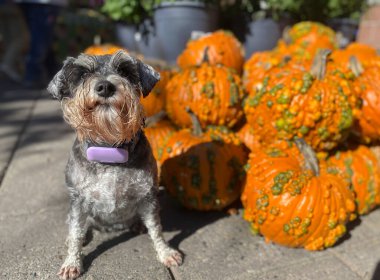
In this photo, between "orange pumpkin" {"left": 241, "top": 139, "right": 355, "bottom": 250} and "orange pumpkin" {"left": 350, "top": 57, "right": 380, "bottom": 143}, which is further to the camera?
"orange pumpkin" {"left": 350, "top": 57, "right": 380, "bottom": 143}

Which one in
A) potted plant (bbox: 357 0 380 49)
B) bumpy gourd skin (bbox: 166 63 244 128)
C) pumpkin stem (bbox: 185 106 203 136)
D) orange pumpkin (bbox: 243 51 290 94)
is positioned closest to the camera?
pumpkin stem (bbox: 185 106 203 136)

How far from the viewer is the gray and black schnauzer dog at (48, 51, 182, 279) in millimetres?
2416

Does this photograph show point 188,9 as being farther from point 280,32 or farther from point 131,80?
point 131,80

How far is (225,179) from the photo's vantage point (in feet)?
11.7

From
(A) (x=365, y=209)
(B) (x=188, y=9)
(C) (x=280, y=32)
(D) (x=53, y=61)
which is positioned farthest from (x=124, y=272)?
(D) (x=53, y=61)

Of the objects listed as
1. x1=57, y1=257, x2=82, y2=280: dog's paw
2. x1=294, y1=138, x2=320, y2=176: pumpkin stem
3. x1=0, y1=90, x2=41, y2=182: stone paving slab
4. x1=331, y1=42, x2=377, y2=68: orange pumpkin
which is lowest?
x1=0, y1=90, x2=41, y2=182: stone paving slab

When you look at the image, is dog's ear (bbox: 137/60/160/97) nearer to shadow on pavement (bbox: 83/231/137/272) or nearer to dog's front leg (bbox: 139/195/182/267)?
dog's front leg (bbox: 139/195/182/267)

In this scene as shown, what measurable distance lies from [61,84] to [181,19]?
A: 481cm

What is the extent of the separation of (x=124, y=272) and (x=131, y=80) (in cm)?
139

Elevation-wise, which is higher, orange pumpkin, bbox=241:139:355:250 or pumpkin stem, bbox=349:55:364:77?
pumpkin stem, bbox=349:55:364:77

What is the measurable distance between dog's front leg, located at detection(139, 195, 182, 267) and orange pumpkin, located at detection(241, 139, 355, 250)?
736 mm

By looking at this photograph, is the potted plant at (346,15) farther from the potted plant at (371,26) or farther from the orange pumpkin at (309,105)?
the orange pumpkin at (309,105)

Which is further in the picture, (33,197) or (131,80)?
(33,197)

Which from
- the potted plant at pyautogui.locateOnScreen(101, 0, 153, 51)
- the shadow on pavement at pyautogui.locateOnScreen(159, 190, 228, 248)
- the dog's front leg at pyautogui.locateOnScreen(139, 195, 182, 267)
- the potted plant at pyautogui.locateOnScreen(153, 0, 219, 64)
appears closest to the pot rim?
the potted plant at pyautogui.locateOnScreen(153, 0, 219, 64)
